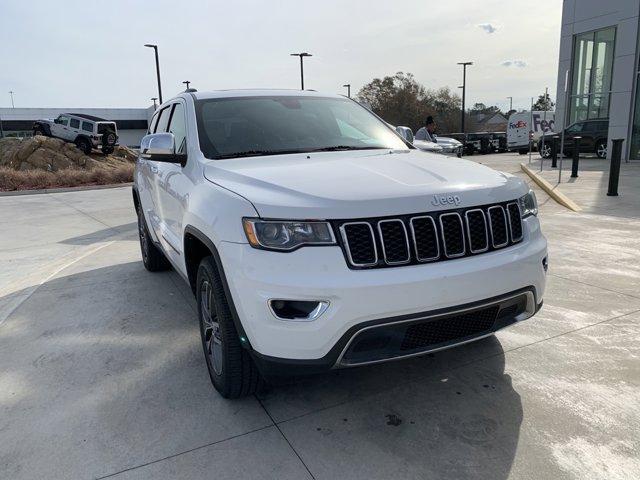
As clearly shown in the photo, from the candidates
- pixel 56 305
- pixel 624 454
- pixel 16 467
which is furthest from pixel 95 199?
pixel 624 454

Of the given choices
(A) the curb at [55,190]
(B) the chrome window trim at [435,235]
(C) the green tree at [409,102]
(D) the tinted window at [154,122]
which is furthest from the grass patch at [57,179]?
(C) the green tree at [409,102]

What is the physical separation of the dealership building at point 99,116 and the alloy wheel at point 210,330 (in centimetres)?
6892

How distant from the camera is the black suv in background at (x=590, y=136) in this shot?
70.5ft

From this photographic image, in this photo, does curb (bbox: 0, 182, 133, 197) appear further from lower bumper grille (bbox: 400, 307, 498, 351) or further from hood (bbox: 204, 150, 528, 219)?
lower bumper grille (bbox: 400, 307, 498, 351)

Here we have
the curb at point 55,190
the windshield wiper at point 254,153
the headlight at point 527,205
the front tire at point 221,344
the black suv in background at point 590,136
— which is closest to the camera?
the front tire at point 221,344

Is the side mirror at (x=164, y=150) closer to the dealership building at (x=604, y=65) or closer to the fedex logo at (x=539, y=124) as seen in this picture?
the fedex logo at (x=539, y=124)

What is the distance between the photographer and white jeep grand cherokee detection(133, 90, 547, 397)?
7.55 ft

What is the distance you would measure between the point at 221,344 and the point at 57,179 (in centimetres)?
1787

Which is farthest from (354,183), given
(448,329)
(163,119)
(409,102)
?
(409,102)

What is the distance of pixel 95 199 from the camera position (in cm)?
1388

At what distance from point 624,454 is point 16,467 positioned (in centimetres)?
286

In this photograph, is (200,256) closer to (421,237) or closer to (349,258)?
(349,258)

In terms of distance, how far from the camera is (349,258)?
231 cm

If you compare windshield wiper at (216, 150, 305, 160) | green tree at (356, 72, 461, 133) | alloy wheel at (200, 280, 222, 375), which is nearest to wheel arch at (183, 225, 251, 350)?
alloy wheel at (200, 280, 222, 375)
